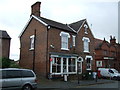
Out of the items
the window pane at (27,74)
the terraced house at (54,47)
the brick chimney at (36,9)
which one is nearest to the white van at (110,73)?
the terraced house at (54,47)

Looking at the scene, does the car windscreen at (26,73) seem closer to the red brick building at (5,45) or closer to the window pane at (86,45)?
the window pane at (86,45)

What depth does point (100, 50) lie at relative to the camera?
137 ft

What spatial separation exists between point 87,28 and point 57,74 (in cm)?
996

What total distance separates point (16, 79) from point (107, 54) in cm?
3385

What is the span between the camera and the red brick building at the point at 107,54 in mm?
41656

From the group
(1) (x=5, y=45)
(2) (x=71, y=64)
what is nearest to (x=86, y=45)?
(2) (x=71, y=64)

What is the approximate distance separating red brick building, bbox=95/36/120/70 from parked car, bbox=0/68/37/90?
29.4 m

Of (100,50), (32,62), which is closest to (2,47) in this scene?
→ (32,62)

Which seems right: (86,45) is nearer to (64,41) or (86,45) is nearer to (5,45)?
(64,41)

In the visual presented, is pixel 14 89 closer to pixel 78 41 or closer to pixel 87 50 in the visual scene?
pixel 78 41

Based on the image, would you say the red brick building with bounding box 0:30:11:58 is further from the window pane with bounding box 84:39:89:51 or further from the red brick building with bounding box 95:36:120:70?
the red brick building with bounding box 95:36:120:70

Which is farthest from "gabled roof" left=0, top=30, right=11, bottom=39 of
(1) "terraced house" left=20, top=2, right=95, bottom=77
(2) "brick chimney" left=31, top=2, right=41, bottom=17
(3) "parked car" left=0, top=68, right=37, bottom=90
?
(3) "parked car" left=0, top=68, right=37, bottom=90

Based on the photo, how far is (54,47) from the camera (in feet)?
78.5

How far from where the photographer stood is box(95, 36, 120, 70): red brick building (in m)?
41.7
